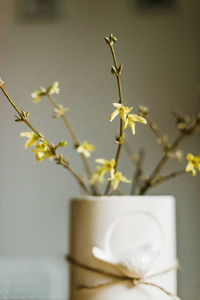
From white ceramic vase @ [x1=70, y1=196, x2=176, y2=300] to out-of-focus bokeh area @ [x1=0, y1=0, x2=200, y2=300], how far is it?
10.3 inches

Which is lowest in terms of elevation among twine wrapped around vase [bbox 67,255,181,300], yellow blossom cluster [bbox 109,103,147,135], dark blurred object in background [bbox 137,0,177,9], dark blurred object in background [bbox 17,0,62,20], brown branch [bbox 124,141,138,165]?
twine wrapped around vase [bbox 67,255,181,300]

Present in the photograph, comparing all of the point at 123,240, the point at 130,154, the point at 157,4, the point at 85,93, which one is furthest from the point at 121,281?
the point at 157,4

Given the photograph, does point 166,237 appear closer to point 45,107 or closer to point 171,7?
point 45,107

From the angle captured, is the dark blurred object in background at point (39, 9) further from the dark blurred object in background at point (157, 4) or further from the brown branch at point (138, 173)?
the brown branch at point (138, 173)

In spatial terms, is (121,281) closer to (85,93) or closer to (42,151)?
(42,151)

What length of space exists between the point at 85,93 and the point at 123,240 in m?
0.42

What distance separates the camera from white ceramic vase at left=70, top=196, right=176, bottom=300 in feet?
1.56

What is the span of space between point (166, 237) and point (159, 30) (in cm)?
50

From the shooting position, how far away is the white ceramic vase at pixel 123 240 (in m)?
0.47

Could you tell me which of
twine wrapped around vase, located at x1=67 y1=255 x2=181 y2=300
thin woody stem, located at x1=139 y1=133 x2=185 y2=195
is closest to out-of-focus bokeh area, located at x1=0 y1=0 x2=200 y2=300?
thin woody stem, located at x1=139 y1=133 x2=185 y2=195

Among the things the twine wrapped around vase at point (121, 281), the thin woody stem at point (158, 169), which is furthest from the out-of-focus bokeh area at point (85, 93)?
the twine wrapped around vase at point (121, 281)

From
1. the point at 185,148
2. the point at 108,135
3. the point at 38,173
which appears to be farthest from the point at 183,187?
the point at 38,173

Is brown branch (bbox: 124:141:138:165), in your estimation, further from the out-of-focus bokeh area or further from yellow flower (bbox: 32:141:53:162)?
yellow flower (bbox: 32:141:53:162)

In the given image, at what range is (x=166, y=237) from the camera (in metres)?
0.50
